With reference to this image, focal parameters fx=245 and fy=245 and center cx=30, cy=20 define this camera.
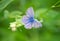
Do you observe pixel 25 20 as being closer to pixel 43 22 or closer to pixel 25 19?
pixel 25 19

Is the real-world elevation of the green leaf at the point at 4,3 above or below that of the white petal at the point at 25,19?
above

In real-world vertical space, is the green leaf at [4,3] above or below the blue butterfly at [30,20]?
above

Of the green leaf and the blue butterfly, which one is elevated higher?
the green leaf

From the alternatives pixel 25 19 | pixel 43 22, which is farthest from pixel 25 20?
pixel 43 22

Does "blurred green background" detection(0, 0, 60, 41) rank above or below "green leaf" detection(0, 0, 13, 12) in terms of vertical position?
below

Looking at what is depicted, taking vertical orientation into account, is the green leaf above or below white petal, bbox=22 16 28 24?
above

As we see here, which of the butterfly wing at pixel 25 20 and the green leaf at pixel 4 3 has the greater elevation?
the green leaf at pixel 4 3

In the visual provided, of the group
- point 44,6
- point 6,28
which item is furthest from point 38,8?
point 6,28

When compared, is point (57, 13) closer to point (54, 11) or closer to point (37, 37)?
point (54, 11)
